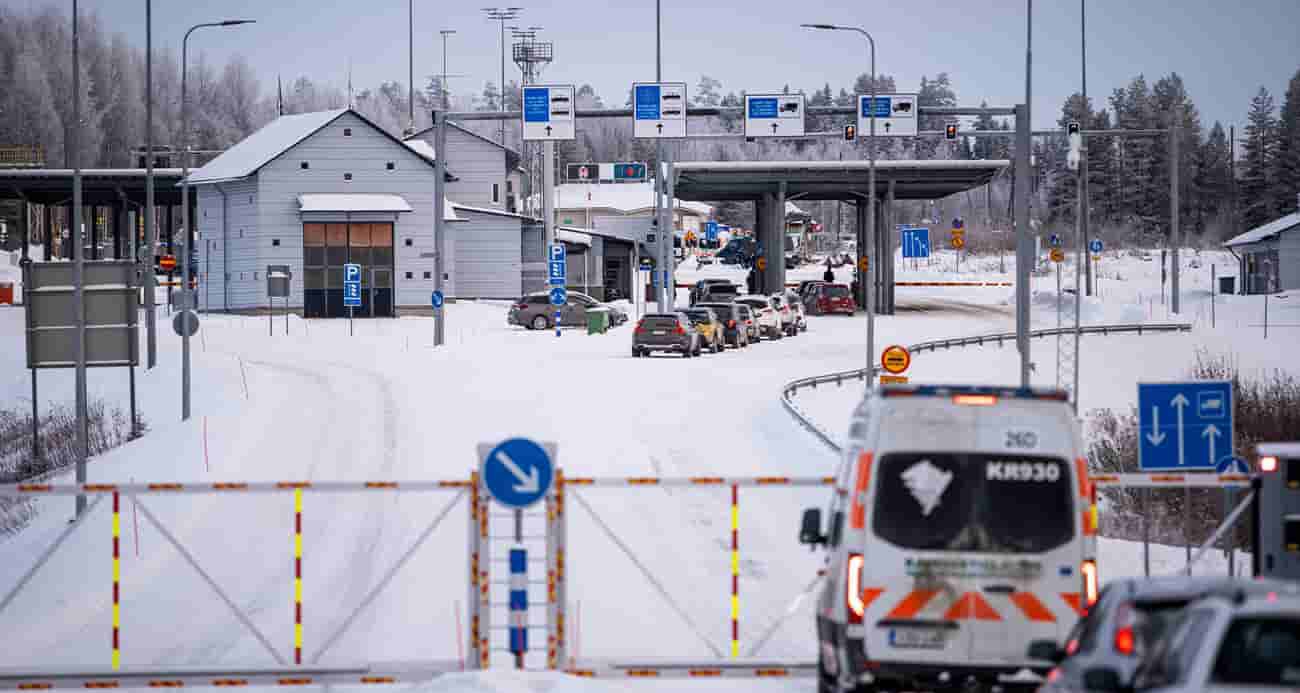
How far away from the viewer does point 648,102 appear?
49719 millimetres

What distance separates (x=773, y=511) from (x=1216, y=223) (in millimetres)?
127305

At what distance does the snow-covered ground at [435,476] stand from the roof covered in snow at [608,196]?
82.6 metres

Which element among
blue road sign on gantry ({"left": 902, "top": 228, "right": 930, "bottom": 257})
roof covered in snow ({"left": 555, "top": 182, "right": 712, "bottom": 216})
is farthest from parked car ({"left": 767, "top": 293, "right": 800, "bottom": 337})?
roof covered in snow ({"left": 555, "top": 182, "right": 712, "bottom": 216})

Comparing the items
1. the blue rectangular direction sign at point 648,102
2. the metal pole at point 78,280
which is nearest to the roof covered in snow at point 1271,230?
the blue rectangular direction sign at point 648,102

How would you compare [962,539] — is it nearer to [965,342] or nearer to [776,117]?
[776,117]

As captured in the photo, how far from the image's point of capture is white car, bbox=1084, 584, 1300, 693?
6707mm

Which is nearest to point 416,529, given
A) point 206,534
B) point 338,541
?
point 338,541

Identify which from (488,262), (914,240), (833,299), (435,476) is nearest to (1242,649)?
(435,476)

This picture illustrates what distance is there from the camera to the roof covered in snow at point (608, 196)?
13888 centimetres

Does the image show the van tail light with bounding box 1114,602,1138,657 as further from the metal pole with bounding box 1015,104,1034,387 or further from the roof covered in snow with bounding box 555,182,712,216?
the roof covered in snow with bounding box 555,182,712,216

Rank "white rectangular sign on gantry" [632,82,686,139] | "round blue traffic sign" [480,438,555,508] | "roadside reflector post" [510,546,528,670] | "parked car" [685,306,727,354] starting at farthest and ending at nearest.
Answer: "parked car" [685,306,727,354] → "white rectangular sign on gantry" [632,82,686,139] → "roadside reflector post" [510,546,528,670] → "round blue traffic sign" [480,438,555,508]

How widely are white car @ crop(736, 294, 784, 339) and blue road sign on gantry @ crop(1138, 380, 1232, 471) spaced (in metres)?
43.8

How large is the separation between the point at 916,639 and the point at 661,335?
128 feet

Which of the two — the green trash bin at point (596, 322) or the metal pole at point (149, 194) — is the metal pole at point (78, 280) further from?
the green trash bin at point (596, 322)
